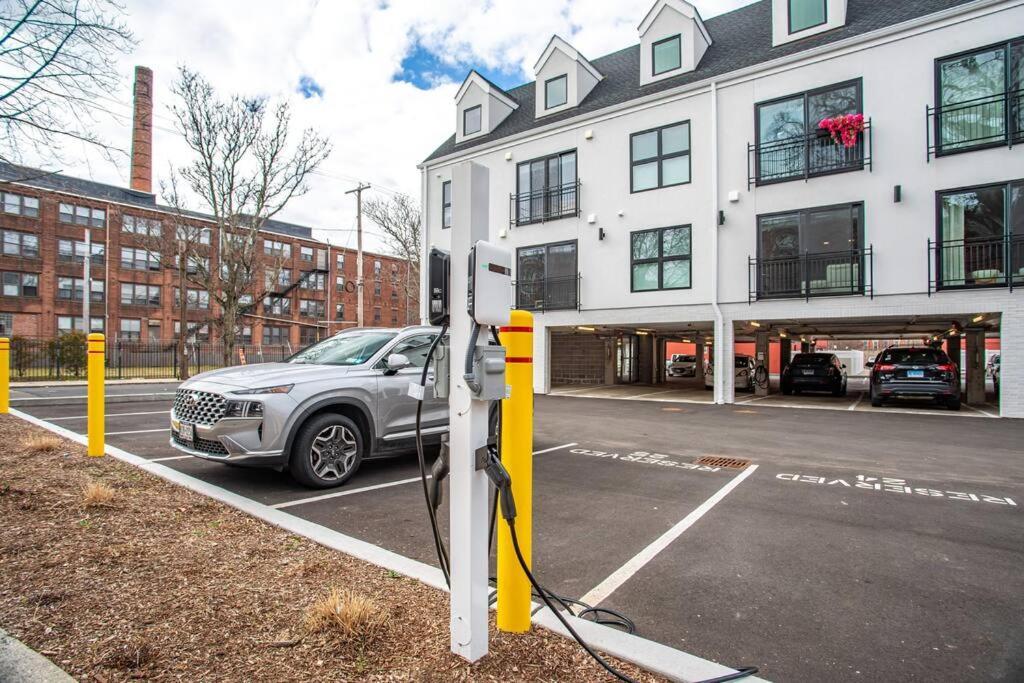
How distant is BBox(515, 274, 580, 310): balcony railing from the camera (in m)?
17.2

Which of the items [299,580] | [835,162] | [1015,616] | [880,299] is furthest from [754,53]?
[299,580]

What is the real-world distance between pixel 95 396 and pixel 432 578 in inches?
208

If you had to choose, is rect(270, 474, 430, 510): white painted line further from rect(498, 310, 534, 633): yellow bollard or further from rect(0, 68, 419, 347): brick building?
rect(0, 68, 419, 347): brick building

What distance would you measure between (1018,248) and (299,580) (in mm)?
15092

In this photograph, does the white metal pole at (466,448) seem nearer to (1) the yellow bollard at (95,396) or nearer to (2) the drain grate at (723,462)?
(2) the drain grate at (723,462)

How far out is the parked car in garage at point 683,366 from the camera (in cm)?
2808

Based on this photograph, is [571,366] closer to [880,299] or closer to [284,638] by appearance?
[880,299]

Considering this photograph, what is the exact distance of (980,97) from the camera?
11859 millimetres

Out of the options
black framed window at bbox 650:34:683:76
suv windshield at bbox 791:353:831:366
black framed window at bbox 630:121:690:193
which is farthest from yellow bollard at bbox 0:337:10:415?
suv windshield at bbox 791:353:831:366

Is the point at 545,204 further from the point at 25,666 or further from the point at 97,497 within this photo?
the point at 25,666

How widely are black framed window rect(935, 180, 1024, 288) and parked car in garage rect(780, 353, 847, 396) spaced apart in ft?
18.1

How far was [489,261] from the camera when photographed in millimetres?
2152

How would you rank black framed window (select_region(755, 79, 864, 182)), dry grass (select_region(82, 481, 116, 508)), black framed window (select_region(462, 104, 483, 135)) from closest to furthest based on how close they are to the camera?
1. dry grass (select_region(82, 481, 116, 508))
2. black framed window (select_region(755, 79, 864, 182))
3. black framed window (select_region(462, 104, 483, 135))

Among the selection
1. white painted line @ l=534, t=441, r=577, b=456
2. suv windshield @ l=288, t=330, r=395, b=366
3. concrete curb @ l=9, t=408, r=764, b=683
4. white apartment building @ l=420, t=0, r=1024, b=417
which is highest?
white apartment building @ l=420, t=0, r=1024, b=417
